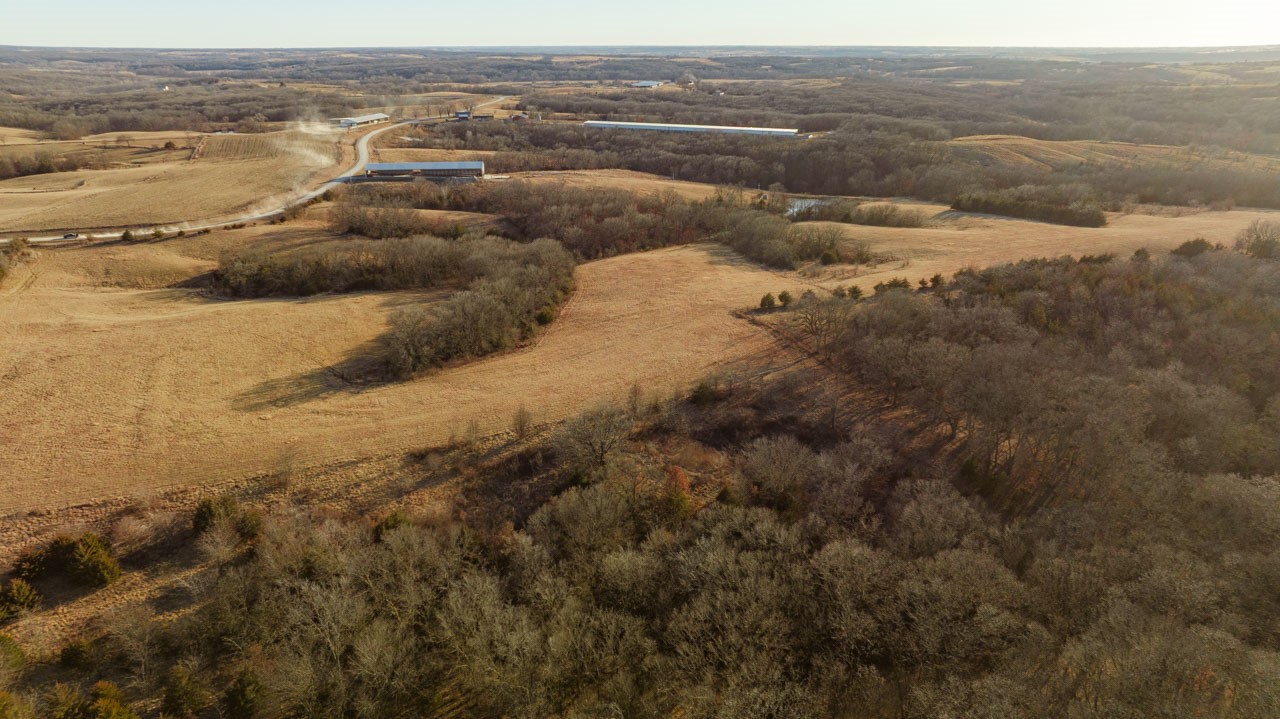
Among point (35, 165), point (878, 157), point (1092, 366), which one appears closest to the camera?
point (1092, 366)

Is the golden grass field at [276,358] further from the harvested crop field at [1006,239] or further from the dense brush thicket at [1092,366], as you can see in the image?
the dense brush thicket at [1092,366]

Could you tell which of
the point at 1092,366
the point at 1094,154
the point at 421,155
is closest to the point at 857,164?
A: the point at 1094,154

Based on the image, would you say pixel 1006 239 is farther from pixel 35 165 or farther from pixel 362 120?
pixel 362 120

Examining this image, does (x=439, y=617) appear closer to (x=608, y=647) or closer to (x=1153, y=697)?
(x=608, y=647)

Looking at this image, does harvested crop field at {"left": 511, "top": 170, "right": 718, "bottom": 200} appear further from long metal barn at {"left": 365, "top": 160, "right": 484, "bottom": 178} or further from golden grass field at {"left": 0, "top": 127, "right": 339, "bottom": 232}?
golden grass field at {"left": 0, "top": 127, "right": 339, "bottom": 232}

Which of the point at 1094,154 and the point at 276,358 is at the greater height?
the point at 1094,154

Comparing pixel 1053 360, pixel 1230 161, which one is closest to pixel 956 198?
pixel 1230 161

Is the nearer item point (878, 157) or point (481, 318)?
point (481, 318)
